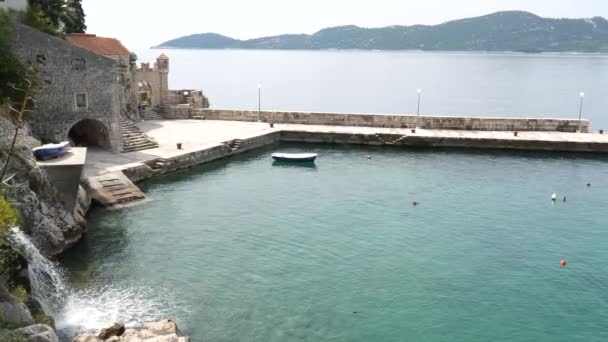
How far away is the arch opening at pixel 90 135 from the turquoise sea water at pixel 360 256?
5.01 meters

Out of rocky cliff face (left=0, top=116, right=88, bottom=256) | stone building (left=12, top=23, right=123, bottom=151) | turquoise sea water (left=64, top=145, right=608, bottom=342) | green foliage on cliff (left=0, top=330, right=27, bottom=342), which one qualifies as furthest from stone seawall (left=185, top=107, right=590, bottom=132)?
green foliage on cliff (left=0, top=330, right=27, bottom=342)

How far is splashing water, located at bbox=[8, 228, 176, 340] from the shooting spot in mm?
17062

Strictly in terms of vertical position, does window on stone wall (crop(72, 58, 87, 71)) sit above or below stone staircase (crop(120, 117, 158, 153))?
above

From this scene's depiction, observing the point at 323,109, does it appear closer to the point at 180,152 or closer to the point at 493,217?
the point at 180,152

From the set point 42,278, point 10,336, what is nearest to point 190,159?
point 42,278

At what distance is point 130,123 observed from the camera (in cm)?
3847

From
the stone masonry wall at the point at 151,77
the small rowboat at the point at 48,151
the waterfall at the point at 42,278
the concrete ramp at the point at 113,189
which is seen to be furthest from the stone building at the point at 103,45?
the waterfall at the point at 42,278

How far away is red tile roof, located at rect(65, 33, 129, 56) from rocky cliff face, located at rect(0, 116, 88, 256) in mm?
18720

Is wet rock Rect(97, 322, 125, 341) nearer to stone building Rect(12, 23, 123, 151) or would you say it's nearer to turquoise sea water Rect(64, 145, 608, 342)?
turquoise sea water Rect(64, 145, 608, 342)

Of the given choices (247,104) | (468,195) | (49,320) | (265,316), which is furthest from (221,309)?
(247,104)

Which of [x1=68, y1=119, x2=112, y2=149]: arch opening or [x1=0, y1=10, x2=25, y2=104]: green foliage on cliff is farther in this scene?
[x1=68, y1=119, x2=112, y2=149]: arch opening

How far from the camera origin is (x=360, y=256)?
2256 cm

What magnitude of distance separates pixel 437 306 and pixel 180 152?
21688 mm

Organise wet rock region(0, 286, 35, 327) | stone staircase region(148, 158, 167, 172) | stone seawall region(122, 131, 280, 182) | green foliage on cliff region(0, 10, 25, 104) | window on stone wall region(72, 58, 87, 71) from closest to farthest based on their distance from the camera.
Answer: wet rock region(0, 286, 35, 327) → green foliage on cliff region(0, 10, 25, 104) → window on stone wall region(72, 58, 87, 71) → stone seawall region(122, 131, 280, 182) → stone staircase region(148, 158, 167, 172)
